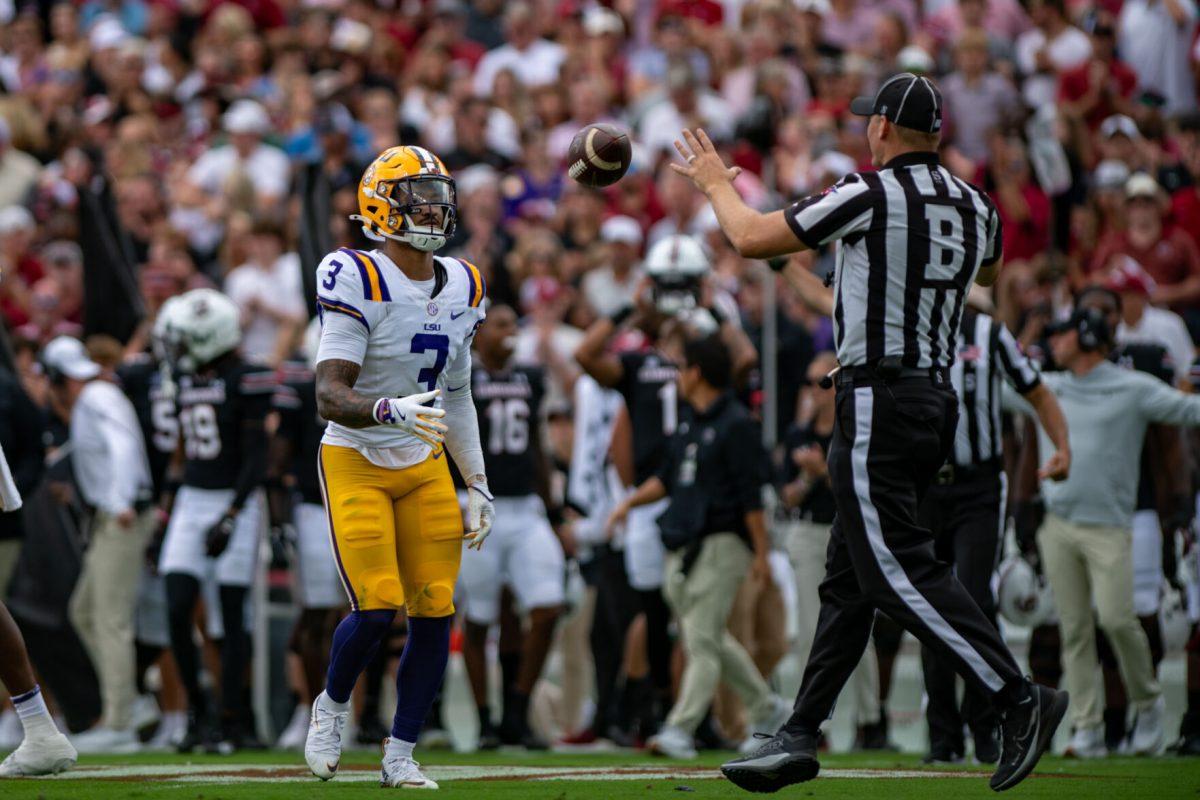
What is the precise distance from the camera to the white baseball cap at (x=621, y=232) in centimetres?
1343

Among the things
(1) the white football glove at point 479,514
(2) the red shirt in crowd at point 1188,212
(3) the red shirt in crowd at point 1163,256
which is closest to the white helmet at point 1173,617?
(3) the red shirt in crowd at point 1163,256

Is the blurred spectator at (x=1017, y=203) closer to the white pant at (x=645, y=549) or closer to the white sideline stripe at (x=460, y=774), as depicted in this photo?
the white pant at (x=645, y=549)

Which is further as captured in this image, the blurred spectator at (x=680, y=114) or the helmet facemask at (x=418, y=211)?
the blurred spectator at (x=680, y=114)

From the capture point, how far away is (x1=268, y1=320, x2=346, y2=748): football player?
10.8 meters

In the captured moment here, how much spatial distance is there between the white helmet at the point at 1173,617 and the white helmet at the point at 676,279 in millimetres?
2996

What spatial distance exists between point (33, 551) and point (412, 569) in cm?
528

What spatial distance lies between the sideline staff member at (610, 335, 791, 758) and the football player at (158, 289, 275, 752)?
2.38 metres

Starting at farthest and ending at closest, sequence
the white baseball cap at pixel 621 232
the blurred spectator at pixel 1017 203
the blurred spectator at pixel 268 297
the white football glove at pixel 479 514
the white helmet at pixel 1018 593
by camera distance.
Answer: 1. the white baseball cap at pixel 621 232
2. the blurred spectator at pixel 268 297
3. the blurred spectator at pixel 1017 203
4. the white helmet at pixel 1018 593
5. the white football glove at pixel 479 514

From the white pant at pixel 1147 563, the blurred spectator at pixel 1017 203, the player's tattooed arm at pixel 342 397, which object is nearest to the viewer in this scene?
the player's tattooed arm at pixel 342 397

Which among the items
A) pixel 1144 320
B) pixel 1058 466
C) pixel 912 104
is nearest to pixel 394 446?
pixel 912 104

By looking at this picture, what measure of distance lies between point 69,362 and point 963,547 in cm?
601

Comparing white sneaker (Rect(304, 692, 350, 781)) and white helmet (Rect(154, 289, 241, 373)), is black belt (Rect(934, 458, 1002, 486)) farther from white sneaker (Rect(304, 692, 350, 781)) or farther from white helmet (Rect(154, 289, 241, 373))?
white helmet (Rect(154, 289, 241, 373))

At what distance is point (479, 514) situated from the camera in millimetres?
7121

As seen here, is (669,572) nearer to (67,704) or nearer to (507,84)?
(67,704)
